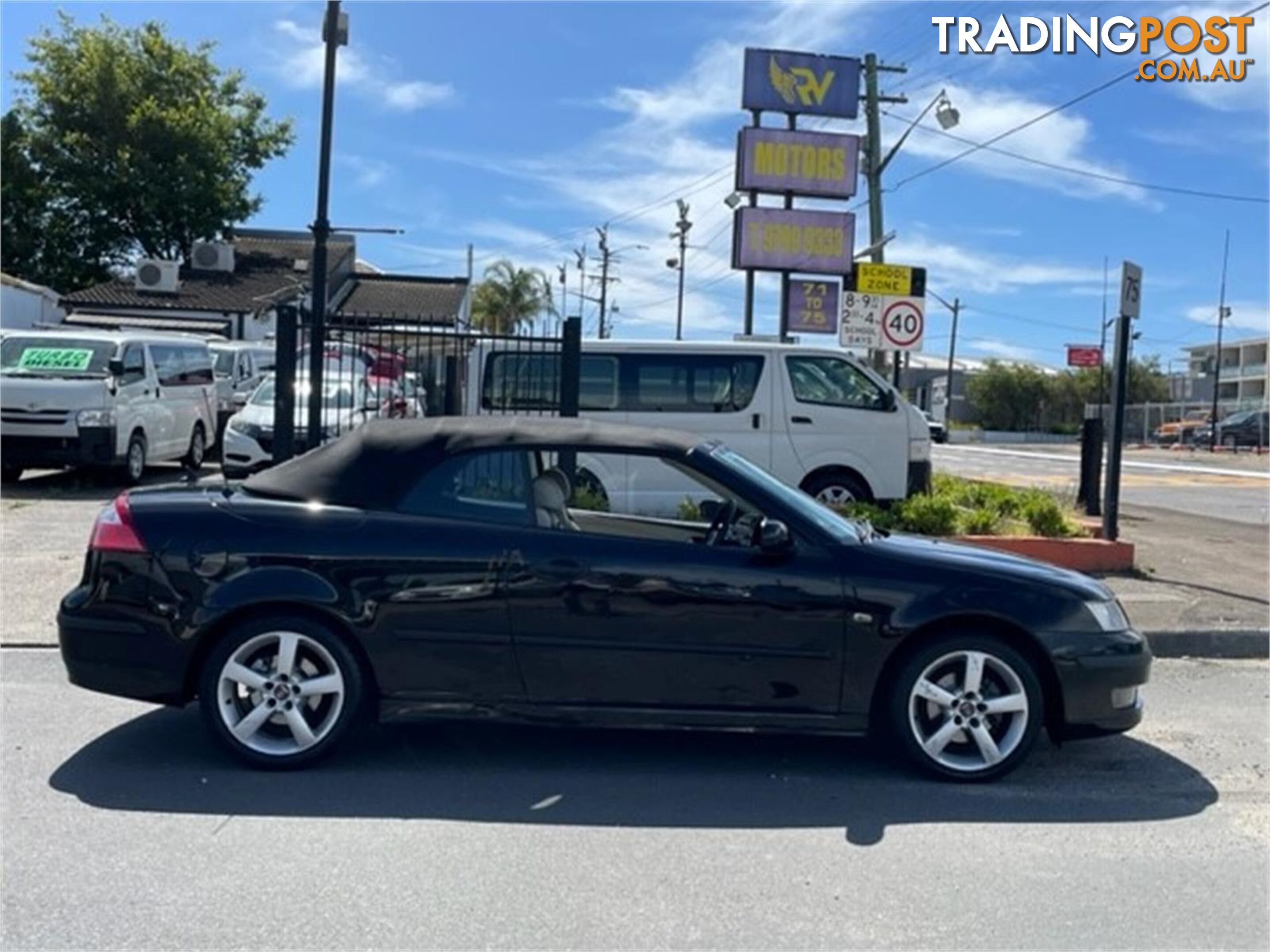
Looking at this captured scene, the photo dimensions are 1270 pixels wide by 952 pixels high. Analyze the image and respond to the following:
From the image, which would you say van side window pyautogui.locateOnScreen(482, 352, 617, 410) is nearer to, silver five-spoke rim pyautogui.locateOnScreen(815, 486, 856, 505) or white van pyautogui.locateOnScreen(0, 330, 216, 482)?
silver five-spoke rim pyautogui.locateOnScreen(815, 486, 856, 505)

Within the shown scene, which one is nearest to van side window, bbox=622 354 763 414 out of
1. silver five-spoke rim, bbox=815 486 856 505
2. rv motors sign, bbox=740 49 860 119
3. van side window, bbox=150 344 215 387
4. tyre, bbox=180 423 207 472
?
silver five-spoke rim, bbox=815 486 856 505

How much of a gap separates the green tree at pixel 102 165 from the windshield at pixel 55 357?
29657mm

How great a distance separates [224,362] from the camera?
20.7 meters

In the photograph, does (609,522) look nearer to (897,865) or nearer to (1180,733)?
(897,865)

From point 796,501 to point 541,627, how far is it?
1.29m

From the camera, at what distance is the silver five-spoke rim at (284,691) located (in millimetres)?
5070

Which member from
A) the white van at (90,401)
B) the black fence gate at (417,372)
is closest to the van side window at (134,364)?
the white van at (90,401)

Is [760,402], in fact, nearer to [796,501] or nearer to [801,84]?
[796,501]

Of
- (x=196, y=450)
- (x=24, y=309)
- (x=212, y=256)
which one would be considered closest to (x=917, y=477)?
(x=196, y=450)

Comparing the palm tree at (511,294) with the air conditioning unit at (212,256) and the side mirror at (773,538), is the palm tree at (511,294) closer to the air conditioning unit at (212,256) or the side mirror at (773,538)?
the air conditioning unit at (212,256)

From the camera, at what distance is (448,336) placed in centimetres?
1076

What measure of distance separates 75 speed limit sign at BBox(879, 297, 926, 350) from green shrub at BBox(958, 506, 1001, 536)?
3.44 metres

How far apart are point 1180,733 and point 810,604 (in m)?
2.44

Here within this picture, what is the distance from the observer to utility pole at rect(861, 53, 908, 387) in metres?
20.4
